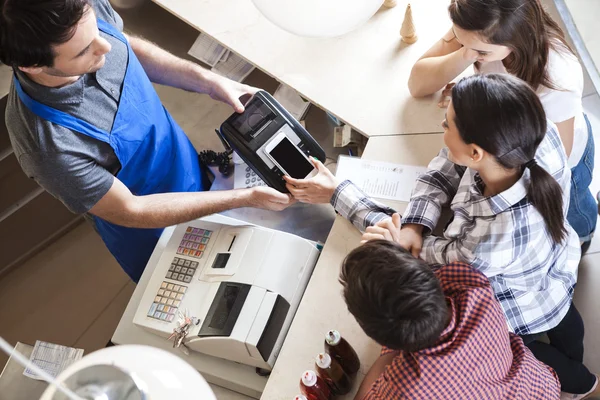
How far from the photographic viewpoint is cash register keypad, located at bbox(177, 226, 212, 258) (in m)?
1.60

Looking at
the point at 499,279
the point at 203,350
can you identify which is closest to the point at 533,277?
the point at 499,279

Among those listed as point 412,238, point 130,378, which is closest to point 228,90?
point 412,238

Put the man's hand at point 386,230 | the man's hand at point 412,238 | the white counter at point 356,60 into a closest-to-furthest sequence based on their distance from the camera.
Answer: the man's hand at point 386,230
the man's hand at point 412,238
the white counter at point 356,60

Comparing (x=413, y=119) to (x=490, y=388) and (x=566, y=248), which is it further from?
(x=490, y=388)

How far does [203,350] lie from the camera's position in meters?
1.49

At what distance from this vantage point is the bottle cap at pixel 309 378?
1.24 m

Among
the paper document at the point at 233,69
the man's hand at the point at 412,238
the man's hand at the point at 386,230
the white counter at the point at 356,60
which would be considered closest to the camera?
the man's hand at the point at 386,230

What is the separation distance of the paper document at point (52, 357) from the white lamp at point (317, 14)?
1.04 meters

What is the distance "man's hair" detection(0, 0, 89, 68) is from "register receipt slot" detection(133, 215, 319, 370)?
652mm

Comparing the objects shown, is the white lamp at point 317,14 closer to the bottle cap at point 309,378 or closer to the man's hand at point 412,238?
the man's hand at point 412,238

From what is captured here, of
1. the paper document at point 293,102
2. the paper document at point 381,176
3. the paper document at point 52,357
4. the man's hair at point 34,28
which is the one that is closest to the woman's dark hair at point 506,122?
the paper document at point 381,176

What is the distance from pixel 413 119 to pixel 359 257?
77cm

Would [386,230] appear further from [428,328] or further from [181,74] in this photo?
[181,74]

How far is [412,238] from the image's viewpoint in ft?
4.80
